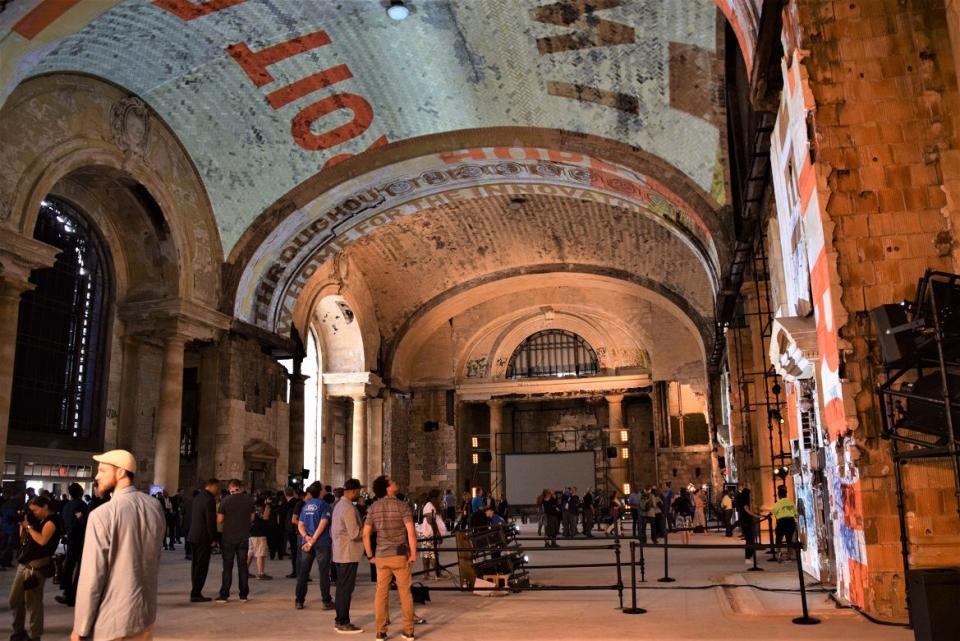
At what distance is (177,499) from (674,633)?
10502 millimetres

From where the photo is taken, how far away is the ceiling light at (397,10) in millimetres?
11750

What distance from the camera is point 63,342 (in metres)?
14.1

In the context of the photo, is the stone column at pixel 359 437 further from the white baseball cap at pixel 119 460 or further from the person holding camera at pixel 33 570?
the white baseball cap at pixel 119 460

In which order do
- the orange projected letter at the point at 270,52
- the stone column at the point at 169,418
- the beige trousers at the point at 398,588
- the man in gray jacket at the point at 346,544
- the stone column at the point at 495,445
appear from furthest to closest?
1. the stone column at the point at 495,445
2. the stone column at the point at 169,418
3. the orange projected letter at the point at 270,52
4. the man in gray jacket at the point at 346,544
5. the beige trousers at the point at 398,588

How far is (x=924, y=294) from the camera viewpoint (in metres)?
5.09

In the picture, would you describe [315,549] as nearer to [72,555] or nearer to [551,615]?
[551,615]

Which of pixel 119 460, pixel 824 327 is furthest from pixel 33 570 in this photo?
pixel 824 327

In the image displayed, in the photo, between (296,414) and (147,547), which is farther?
(296,414)

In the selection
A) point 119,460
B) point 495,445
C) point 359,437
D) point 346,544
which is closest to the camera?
point 119,460

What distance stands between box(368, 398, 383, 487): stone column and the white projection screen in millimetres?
3929

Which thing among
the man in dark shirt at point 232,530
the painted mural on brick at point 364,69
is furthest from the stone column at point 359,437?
the man in dark shirt at point 232,530

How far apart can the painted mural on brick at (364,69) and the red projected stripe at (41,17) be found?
2 centimetres

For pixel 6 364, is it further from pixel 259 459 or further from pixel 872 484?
pixel 872 484

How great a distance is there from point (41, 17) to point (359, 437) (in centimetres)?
1559
